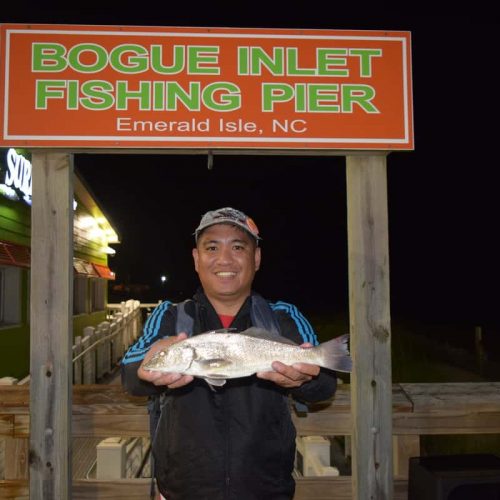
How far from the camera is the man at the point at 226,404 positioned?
111 inches

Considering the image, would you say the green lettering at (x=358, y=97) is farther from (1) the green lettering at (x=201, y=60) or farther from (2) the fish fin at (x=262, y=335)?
(2) the fish fin at (x=262, y=335)

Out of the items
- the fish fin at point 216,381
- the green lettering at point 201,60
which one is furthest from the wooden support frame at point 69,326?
the fish fin at point 216,381

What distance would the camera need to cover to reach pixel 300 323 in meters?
3.16

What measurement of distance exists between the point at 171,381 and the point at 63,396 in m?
1.00

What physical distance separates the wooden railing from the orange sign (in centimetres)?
176

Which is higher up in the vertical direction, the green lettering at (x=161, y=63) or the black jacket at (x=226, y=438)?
the green lettering at (x=161, y=63)

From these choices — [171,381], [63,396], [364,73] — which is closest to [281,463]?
[171,381]

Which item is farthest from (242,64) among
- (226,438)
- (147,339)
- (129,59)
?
(226,438)

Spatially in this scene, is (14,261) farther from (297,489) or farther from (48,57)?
(297,489)

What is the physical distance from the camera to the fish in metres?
2.63

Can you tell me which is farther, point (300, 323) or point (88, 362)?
point (88, 362)

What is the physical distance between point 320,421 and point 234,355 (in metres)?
1.41

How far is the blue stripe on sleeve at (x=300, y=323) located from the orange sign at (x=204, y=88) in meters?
0.99

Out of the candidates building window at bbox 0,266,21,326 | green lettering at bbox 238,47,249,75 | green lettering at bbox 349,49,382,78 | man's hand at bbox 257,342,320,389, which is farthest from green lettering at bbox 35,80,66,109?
building window at bbox 0,266,21,326
